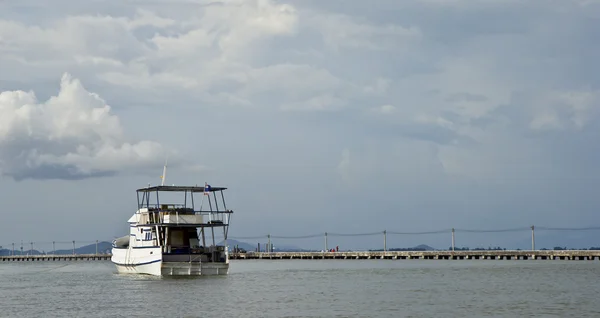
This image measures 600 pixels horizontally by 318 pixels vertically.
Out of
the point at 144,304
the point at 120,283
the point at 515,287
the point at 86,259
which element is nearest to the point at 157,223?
the point at 120,283

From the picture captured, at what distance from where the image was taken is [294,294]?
55.8 m

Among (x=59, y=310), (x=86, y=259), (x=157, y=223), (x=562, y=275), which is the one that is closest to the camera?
(x=59, y=310)

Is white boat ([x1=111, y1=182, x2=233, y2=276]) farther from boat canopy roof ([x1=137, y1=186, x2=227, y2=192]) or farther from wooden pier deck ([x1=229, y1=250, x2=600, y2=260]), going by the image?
wooden pier deck ([x1=229, y1=250, x2=600, y2=260])

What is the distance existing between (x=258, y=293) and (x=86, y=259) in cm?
14925

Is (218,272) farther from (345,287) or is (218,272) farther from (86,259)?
(86,259)

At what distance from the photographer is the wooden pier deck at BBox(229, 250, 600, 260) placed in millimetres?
121875

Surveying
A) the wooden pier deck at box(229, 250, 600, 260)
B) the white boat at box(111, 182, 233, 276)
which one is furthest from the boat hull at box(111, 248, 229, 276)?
the wooden pier deck at box(229, 250, 600, 260)

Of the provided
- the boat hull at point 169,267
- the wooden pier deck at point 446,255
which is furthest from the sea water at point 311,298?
the wooden pier deck at point 446,255

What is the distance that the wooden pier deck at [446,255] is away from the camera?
121875 millimetres

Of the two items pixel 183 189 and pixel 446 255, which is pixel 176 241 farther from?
pixel 446 255

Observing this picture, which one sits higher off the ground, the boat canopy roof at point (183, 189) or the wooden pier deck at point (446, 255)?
the boat canopy roof at point (183, 189)

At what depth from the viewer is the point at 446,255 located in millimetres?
134500

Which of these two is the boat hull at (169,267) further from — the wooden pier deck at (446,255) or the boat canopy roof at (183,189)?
the wooden pier deck at (446,255)

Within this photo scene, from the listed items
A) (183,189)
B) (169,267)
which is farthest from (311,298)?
(183,189)
